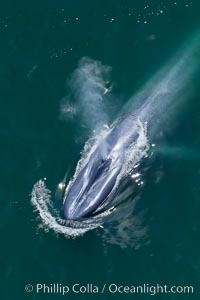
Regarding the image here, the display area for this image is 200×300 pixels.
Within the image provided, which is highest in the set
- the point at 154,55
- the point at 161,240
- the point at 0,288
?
the point at 154,55

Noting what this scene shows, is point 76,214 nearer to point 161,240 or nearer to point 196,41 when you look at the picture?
point 161,240

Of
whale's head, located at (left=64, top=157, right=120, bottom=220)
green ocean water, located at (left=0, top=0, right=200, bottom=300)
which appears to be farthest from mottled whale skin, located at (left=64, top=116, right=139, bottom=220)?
green ocean water, located at (left=0, top=0, right=200, bottom=300)

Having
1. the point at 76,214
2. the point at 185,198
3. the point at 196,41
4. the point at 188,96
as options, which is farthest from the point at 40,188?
the point at 196,41

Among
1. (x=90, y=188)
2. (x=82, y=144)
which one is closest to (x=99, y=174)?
(x=90, y=188)

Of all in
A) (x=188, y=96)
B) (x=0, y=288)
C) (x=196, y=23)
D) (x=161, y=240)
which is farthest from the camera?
(x=196, y=23)

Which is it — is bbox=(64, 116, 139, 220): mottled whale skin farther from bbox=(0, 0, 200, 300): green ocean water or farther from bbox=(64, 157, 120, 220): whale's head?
bbox=(0, 0, 200, 300): green ocean water

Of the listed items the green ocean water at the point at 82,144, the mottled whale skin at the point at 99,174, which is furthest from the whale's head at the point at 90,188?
the green ocean water at the point at 82,144
